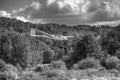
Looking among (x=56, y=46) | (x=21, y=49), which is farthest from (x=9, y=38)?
(x=56, y=46)

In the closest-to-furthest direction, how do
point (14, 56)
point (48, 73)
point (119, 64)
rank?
point (48, 73) < point (119, 64) < point (14, 56)

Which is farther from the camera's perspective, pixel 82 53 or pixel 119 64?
pixel 82 53

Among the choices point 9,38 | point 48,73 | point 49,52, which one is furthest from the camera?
point 49,52

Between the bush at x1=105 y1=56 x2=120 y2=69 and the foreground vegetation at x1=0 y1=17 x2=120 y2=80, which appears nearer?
the foreground vegetation at x1=0 y1=17 x2=120 y2=80

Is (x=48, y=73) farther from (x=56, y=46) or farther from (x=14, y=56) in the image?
(x=56, y=46)

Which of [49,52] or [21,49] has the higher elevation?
[21,49]

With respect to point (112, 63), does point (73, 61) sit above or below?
below

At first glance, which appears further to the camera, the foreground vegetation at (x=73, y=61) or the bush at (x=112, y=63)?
the bush at (x=112, y=63)

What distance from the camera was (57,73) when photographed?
11.4 meters

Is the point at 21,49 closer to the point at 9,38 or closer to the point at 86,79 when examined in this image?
the point at 9,38

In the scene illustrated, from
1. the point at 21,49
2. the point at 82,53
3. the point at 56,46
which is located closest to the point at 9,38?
the point at 21,49

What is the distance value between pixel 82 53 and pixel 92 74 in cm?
1450

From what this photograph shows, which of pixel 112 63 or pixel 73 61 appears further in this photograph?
pixel 73 61

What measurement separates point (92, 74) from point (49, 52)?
39.5m
